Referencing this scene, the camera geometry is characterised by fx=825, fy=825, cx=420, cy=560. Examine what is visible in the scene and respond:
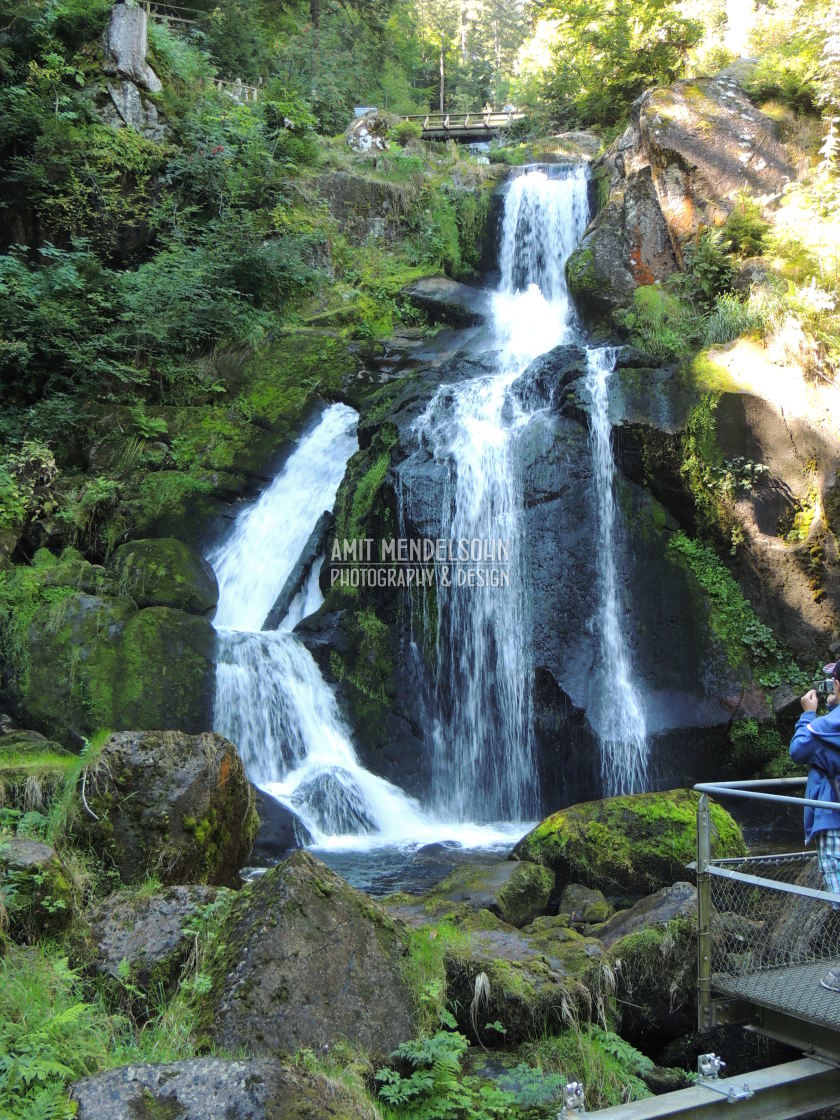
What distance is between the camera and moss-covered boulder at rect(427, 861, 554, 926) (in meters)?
5.97

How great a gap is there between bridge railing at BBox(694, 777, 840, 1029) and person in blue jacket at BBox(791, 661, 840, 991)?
120 millimetres

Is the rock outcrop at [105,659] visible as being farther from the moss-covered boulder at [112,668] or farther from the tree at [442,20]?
the tree at [442,20]

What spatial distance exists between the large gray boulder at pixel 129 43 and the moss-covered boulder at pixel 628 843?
1590 centimetres

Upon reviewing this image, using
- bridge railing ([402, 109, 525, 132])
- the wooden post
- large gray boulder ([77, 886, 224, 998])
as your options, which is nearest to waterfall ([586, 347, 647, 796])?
the wooden post

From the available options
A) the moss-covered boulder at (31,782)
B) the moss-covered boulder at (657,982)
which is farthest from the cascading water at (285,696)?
the moss-covered boulder at (657,982)

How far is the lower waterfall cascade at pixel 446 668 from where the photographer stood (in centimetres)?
926

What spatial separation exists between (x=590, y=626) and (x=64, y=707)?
617 cm

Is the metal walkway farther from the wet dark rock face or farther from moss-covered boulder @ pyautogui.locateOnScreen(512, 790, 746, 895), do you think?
the wet dark rock face

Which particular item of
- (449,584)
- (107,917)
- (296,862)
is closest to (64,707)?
(449,584)

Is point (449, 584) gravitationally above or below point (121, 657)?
above

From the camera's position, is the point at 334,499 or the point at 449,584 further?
the point at 334,499

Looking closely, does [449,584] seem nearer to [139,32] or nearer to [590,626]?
[590,626]

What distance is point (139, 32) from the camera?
15.9 meters

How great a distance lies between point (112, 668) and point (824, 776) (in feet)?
24.3
